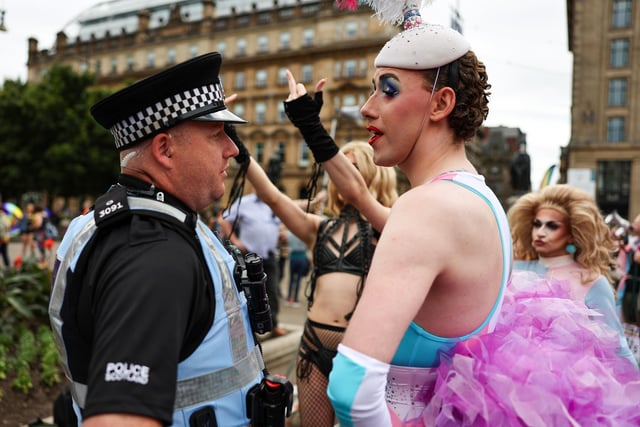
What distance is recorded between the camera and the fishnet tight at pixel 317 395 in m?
3.07

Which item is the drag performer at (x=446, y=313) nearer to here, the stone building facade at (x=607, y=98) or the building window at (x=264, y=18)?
the stone building facade at (x=607, y=98)

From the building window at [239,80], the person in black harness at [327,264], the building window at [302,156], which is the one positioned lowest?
the building window at [302,156]

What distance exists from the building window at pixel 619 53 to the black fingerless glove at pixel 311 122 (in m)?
47.4

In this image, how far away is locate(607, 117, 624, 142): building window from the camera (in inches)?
1686

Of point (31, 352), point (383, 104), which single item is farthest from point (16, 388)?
point (383, 104)

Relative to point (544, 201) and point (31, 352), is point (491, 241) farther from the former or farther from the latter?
point (31, 352)

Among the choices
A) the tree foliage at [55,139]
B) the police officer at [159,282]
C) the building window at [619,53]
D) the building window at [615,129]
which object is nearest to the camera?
the police officer at [159,282]

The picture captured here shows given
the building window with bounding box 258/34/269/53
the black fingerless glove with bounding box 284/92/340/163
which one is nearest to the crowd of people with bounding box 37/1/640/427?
the black fingerless glove with bounding box 284/92/340/163

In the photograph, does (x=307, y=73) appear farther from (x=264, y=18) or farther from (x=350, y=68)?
(x=264, y=18)

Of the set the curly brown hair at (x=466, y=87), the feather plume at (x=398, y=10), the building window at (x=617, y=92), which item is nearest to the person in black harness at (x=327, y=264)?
the feather plume at (x=398, y=10)

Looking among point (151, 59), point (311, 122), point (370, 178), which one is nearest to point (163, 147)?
point (311, 122)

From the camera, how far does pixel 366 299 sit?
1.36 m

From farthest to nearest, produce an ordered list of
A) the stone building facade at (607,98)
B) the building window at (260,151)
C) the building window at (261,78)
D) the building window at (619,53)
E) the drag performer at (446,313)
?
the building window at (260,151)
the building window at (261,78)
the building window at (619,53)
the stone building facade at (607,98)
the drag performer at (446,313)

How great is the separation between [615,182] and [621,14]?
12.9 m
